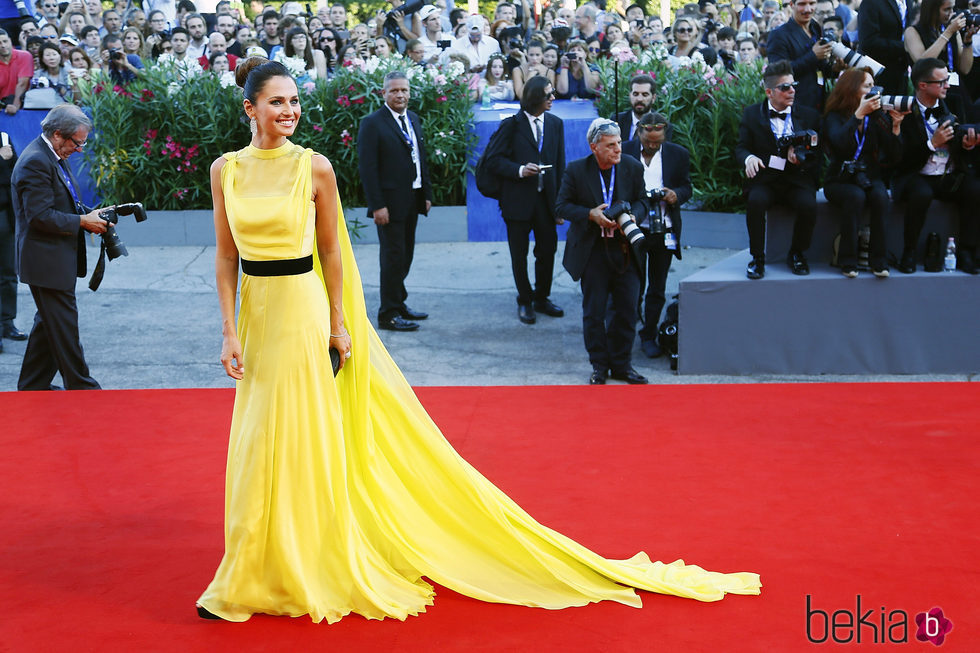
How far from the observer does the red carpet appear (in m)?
3.36

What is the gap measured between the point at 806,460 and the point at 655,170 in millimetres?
3024

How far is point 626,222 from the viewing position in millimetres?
6652

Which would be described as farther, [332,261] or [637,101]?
[637,101]

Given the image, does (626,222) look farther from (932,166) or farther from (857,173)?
(932,166)

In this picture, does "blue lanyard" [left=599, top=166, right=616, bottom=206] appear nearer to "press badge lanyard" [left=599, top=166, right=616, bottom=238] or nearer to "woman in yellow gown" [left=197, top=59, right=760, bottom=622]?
"press badge lanyard" [left=599, top=166, right=616, bottom=238]

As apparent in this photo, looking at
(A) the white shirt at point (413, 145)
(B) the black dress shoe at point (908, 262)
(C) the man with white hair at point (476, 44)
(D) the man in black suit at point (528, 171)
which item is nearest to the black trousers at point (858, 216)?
(B) the black dress shoe at point (908, 262)

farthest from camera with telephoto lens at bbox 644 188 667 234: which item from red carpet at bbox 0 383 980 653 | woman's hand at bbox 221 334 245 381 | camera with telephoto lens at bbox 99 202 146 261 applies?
woman's hand at bbox 221 334 245 381

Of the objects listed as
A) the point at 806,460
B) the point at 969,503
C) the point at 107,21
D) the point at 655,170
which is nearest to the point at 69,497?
the point at 806,460

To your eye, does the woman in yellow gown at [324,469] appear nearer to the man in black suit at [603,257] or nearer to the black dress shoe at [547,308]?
the man in black suit at [603,257]

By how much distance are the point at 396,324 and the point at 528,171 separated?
1.47m

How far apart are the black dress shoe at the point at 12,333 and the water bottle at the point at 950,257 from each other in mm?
6294

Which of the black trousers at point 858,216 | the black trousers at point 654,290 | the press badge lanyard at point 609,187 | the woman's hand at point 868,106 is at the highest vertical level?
the woman's hand at point 868,106

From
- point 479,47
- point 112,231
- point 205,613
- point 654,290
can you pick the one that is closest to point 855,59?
point 654,290

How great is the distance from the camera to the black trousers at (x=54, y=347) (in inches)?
247
